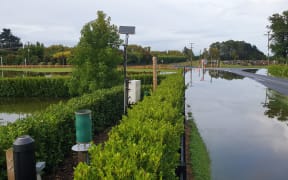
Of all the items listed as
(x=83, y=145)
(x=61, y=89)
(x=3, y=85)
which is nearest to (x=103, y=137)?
(x=83, y=145)

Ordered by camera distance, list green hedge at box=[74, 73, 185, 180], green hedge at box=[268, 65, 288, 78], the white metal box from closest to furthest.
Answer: green hedge at box=[74, 73, 185, 180]
the white metal box
green hedge at box=[268, 65, 288, 78]

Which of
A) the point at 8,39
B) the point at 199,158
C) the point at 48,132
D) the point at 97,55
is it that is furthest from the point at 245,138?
the point at 8,39

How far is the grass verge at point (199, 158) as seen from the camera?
5.52 metres

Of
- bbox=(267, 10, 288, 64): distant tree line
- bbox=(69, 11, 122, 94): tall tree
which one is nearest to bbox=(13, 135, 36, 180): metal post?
bbox=(69, 11, 122, 94): tall tree

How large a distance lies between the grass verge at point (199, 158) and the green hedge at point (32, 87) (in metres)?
13.7

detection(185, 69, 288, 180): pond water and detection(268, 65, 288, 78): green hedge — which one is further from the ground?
detection(268, 65, 288, 78): green hedge

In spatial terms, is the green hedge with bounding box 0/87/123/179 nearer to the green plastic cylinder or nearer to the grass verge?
the green plastic cylinder

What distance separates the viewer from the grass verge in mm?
5524

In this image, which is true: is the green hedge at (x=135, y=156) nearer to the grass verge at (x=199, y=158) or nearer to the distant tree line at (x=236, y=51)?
the grass verge at (x=199, y=158)

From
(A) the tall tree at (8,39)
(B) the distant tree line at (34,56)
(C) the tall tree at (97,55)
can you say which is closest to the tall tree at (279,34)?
(B) the distant tree line at (34,56)

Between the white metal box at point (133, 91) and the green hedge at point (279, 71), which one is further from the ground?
the green hedge at point (279, 71)

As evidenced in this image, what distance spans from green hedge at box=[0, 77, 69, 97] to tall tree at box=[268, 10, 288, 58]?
55686mm

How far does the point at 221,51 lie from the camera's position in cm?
9562

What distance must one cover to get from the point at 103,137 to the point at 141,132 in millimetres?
4445
